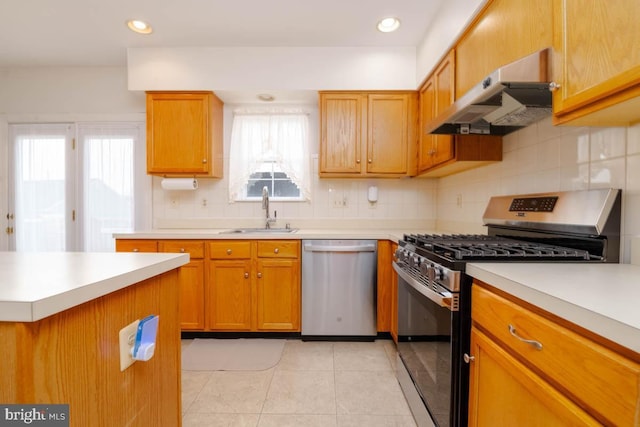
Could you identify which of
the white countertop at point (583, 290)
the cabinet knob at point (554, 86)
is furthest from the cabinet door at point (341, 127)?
the white countertop at point (583, 290)

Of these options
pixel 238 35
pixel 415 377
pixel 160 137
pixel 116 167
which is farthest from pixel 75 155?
pixel 415 377

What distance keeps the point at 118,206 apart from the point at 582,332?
3.58 metres

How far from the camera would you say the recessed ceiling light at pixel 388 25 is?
7.27 feet

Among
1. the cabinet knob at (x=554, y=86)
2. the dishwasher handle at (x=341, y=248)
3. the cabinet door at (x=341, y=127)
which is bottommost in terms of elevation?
the dishwasher handle at (x=341, y=248)

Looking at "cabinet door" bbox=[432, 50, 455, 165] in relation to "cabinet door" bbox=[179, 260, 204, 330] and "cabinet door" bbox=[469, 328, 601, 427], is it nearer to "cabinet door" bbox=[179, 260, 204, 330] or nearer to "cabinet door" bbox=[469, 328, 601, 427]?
"cabinet door" bbox=[469, 328, 601, 427]

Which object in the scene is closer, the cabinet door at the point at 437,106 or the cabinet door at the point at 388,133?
the cabinet door at the point at 437,106

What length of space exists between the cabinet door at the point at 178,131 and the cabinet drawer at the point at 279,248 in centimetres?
94

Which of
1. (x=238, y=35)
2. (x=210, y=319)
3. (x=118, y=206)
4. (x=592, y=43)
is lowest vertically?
(x=210, y=319)

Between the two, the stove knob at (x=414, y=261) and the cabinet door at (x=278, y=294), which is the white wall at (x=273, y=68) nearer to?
the cabinet door at (x=278, y=294)

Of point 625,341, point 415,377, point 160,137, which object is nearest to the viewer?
point 625,341

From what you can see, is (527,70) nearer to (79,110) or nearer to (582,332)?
(582,332)

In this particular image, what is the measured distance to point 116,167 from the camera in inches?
118

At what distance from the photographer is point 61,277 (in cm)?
70

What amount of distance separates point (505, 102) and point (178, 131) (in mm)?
2514
